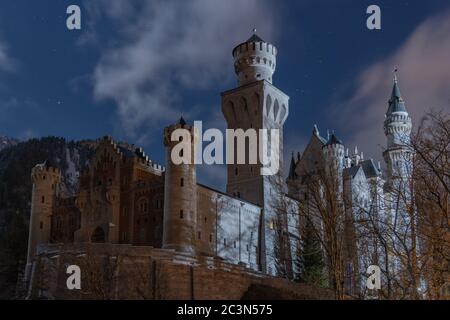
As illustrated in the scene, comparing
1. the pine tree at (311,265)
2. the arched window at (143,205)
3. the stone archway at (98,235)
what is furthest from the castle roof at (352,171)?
the stone archway at (98,235)

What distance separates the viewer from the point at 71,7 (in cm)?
3869

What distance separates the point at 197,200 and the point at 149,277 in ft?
41.4

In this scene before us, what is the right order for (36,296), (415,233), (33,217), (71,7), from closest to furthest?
(415,233) → (71,7) → (36,296) → (33,217)

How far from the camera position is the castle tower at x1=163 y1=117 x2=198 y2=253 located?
162 feet

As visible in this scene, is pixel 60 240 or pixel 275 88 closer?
pixel 60 240

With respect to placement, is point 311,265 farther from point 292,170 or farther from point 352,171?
point 292,170

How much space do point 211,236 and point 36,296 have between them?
1613cm

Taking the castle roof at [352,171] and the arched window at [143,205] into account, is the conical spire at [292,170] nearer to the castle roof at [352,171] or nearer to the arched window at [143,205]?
the castle roof at [352,171]

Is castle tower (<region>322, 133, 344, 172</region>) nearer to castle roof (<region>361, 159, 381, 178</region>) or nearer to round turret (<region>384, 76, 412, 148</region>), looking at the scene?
castle roof (<region>361, 159, 381, 178</region>)

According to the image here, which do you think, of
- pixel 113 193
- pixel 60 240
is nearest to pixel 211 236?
pixel 113 193

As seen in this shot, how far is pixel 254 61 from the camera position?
221 ft
